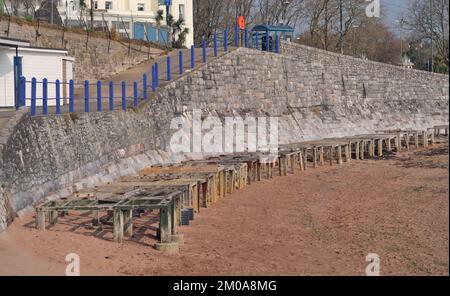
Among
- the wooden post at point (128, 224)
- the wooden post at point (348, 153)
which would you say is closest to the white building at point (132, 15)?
the wooden post at point (348, 153)

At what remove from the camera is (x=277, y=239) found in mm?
12305

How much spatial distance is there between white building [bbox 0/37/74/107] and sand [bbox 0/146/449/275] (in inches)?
242

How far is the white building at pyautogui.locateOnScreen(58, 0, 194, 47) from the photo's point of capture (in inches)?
1586

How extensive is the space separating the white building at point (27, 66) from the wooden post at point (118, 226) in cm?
692

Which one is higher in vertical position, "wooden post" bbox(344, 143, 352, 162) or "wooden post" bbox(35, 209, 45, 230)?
"wooden post" bbox(344, 143, 352, 162)

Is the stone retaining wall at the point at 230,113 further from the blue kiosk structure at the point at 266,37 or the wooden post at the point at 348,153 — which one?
the wooden post at the point at 348,153

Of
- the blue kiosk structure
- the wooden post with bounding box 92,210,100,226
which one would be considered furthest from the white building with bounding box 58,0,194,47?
the wooden post with bounding box 92,210,100,226

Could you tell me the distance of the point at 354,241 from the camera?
11.8 m

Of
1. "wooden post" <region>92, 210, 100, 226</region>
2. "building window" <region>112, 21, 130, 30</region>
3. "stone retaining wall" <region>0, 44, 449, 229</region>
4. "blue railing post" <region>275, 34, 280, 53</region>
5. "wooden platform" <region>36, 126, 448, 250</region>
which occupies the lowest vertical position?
"wooden post" <region>92, 210, 100, 226</region>

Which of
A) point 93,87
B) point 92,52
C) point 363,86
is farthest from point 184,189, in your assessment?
point 363,86

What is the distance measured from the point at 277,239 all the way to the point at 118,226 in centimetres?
261

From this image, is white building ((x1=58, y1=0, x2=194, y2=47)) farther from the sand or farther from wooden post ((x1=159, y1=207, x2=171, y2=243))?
wooden post ((x1=159, y1=207, x2=171, y2=243))

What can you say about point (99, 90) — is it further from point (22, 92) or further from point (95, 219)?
point (95, 219)

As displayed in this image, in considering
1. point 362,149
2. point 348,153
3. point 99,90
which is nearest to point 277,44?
point 362,149
